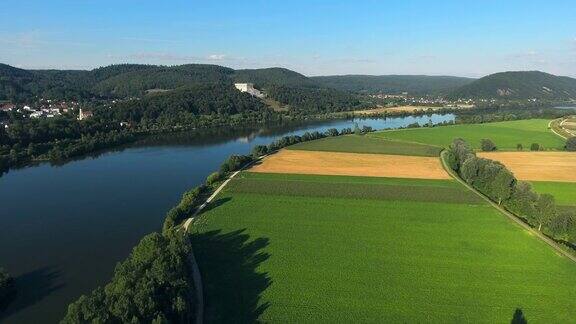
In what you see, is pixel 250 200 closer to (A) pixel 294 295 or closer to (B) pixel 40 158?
(A) pixel 294 295

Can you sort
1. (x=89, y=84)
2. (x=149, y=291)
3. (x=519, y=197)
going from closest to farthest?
(x=149, y=291) < (x=519, y=197) < (x=89, y=84)

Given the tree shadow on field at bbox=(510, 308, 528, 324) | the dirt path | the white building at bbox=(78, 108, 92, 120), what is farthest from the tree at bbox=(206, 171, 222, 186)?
the white building at bbox=(78, 108, 92, 120)

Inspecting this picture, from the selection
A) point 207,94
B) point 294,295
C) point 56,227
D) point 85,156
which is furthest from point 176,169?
point 207,94

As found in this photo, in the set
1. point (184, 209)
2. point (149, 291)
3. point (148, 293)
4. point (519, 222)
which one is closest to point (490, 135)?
point (519, 222)

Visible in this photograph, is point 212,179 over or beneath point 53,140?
beneath

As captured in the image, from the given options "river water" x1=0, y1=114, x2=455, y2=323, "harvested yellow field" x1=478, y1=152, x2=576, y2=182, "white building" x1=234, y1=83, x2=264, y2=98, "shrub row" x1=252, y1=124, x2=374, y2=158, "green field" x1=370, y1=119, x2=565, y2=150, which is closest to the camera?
"river water" x1=0, y1=114, x2=455, y2=323

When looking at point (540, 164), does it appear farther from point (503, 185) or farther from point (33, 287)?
point (33, 287)

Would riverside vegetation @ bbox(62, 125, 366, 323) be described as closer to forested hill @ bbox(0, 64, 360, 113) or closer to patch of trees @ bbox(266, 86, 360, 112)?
forested hill @ bbox(0, 64, 360, 113)
